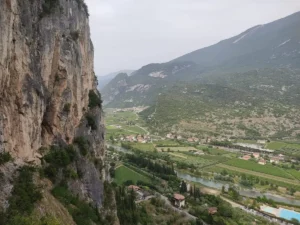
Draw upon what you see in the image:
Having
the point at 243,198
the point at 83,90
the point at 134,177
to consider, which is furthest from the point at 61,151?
the point at 243,198

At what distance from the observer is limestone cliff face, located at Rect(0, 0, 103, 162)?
56.3ft

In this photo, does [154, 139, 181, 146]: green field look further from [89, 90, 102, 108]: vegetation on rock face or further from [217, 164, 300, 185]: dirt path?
[89, 90, 102, 108]: vegetation on rock face

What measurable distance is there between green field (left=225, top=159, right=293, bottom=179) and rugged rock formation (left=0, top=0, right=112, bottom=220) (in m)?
61.5

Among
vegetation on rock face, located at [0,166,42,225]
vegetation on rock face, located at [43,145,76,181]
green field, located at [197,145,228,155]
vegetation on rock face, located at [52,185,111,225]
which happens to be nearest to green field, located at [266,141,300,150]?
green field, located at [197,145,228,155]

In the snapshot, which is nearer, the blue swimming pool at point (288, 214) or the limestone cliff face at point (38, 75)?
the limestone cliff face at point (38, 75)

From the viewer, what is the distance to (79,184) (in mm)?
24953

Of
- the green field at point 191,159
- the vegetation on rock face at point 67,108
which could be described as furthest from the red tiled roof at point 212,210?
the green field at point 191,159

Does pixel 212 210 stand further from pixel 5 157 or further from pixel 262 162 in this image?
pixel 262 162

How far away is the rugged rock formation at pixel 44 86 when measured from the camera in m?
17.2

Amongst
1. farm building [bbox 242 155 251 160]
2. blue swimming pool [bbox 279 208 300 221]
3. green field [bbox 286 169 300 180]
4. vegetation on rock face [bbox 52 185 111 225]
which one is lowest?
green field [bbox 286 169 300 180]

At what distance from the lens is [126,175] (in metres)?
65.4

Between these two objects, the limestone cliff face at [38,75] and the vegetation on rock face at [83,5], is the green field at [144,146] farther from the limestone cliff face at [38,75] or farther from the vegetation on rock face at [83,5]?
the limestone cliff face at [38,75]

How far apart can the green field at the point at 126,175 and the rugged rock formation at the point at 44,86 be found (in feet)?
102

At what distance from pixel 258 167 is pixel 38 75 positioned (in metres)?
76.7
